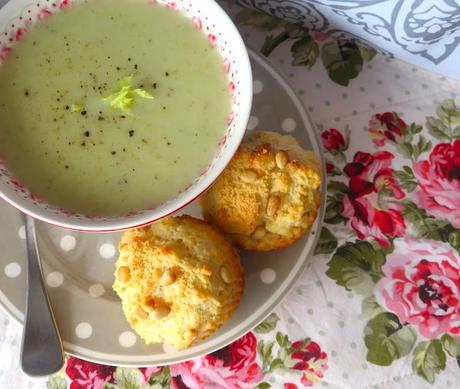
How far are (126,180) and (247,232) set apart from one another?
10.9 inches

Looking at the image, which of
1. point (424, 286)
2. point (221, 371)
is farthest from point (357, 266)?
point (221, 371)

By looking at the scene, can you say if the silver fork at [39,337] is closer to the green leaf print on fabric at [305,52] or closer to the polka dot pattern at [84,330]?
the polka dot pattern at [84,330]

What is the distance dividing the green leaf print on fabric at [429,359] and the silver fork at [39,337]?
79cm

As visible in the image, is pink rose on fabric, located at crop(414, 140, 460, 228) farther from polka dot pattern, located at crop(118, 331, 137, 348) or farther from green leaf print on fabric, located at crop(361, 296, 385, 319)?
polka dot pattern, located at crop(118, 331, 137, 348)

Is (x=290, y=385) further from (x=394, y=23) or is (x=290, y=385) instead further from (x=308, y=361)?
(x=394, y=23)

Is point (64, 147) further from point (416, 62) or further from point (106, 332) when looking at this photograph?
point (416, 62)

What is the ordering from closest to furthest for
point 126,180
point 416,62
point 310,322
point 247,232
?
1. point 126,180
2. point 247,232
3. point 310,322
4. point 416,62

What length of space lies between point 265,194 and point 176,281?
25 cm

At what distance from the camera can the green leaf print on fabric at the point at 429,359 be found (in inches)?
50.3

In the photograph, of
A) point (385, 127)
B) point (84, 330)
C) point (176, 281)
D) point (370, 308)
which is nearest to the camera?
point (176, 281)

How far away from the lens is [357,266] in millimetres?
1327

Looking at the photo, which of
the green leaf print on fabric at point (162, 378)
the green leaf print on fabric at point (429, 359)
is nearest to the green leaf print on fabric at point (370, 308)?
the green leaf print on fabric at point (429, 359)

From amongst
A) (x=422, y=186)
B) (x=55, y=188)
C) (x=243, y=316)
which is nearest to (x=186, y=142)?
(x=55, y=188)

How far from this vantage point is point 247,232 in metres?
1.17
